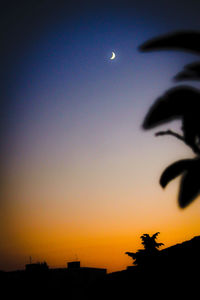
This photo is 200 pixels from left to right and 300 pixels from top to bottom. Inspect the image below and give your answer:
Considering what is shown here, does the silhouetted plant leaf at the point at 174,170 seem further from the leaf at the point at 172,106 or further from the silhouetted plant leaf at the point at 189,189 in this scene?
the leaf at the point at 172,106

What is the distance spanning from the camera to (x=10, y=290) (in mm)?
15039

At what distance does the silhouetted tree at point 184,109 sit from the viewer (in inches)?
302

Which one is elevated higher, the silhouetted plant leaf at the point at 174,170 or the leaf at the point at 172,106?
the leaf at the point at 172,106

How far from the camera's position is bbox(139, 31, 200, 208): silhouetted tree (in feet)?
25.2

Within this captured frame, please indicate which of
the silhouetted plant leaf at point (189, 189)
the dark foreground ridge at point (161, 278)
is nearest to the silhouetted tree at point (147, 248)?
the dark foreground ridge at point (161, 278)

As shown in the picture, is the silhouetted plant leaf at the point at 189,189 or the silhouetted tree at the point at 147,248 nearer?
the silhouetted plant leaf at the point at 189,189

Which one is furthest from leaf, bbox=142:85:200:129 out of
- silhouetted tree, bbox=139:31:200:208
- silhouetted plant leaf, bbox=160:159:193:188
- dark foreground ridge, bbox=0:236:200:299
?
dark foreground ridge, bbox=0:236:200:299

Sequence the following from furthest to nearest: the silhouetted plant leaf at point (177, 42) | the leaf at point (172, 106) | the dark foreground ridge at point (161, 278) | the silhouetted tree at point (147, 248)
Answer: the silhouetted tree at point (147, 248) → the leaf at point (172, 106) → the silhouetted plant leaf at point (177, 42) → the dark foreground ridge at point (161, 278)

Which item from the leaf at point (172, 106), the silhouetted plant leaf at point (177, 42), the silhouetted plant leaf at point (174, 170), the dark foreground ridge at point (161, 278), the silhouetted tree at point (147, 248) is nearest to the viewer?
the dark foreground ridge at point (161, 278)

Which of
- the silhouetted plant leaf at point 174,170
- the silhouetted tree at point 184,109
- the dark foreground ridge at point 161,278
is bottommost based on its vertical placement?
the dark foreground ridge at point 161,278

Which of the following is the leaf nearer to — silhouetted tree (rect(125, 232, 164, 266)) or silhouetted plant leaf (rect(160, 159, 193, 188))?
silhouetted plant leaf (rect(160, 159, 193, 188))

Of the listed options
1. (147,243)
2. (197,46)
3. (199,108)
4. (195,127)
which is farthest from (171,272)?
(147,243)

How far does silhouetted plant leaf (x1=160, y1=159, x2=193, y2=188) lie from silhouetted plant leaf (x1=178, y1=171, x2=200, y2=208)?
0.81 feet

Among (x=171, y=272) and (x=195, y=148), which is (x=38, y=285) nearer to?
(x=171, y=272)
